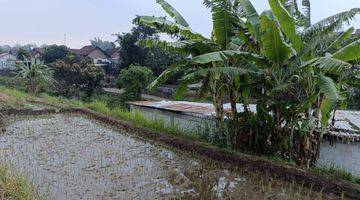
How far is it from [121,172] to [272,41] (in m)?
3.54

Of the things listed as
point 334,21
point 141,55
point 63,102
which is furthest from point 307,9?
point 141,55

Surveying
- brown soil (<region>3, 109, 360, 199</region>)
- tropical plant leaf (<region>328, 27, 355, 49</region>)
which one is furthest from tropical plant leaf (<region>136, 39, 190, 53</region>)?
tropical plant leaf (<region>328, 27, 355, 49</region>)

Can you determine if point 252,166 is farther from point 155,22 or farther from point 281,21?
point 155,22

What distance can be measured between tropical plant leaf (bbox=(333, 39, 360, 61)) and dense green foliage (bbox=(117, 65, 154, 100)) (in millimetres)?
15651

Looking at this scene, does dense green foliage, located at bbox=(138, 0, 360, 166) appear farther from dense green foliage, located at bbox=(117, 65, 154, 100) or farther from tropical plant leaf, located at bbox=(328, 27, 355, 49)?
dense green foliage, located at bbox=(117, 65, 154, 100)

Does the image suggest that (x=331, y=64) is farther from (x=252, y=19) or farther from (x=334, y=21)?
(x=252, y=19)

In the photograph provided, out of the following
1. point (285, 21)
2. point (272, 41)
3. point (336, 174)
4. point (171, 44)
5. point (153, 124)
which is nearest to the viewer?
A: point (285, 21)

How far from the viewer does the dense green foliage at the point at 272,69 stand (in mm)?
5898

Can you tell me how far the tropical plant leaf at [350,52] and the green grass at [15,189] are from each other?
16.1ft

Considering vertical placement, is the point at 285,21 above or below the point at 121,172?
above

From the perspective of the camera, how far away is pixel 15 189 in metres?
4.93

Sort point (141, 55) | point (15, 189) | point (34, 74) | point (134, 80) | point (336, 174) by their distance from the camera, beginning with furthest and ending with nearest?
1. point (141, 55)
2. point (34, 74)
3. point (134, 80)
4. point (336, 174)
5. point (15, 189)

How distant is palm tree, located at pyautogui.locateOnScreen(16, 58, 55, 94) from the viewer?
22892 millimetres

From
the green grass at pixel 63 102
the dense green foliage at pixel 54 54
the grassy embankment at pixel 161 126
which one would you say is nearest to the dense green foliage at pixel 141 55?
the green grass at pixel 63 102
